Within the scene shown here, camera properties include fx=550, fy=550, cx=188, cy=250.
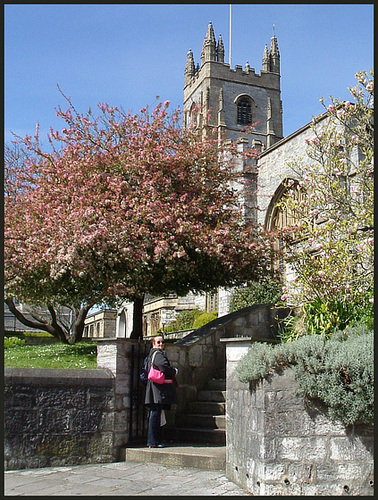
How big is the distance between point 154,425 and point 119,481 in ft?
5.04

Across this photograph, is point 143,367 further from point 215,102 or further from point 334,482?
point 215,102

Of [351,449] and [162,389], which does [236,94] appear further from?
[351,449]

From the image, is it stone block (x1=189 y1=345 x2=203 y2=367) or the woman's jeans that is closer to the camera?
the woman's jeans

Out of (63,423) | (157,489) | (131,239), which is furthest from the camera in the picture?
(131,239)

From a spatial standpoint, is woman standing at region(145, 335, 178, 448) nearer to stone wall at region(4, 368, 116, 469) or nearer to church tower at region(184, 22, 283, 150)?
stone wall at region(4, 368, 116, 469)

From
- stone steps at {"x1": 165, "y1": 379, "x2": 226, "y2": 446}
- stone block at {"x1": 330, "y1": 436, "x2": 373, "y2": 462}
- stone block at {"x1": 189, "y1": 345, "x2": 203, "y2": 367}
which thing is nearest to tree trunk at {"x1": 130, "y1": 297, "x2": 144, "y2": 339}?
stone block at {"x1": 189, "y1": 345, "x2": 203, "y2": 367}

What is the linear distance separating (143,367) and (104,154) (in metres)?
5.26

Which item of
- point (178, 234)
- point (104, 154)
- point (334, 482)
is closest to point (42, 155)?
point (104, 154)

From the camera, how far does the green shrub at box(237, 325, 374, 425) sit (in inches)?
231

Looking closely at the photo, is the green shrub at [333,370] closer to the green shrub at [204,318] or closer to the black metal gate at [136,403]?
the black metal gate at [136,403]

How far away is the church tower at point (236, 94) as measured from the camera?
6153cm

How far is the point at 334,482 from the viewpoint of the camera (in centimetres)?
597

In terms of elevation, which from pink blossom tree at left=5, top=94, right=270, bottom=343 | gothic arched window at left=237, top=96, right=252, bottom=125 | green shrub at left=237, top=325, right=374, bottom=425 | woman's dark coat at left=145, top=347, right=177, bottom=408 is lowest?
woman's dark coat at left=145, top=347, right=177, bottom=408

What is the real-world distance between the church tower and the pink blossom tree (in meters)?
48.7
